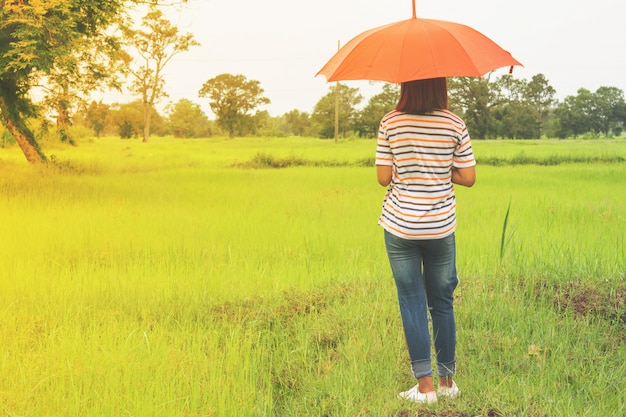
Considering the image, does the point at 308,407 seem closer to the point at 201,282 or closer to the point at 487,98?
the point at 201,282

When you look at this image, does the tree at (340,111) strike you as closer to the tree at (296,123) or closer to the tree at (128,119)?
the tree at (296,123)

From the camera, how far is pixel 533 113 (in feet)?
114

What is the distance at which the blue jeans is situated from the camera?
3098 millimetres

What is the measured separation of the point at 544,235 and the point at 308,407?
5227mm

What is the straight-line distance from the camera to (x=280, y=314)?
16.0 feet

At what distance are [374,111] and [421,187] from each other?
36.1 m

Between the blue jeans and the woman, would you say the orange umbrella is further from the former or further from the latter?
the blue jeans

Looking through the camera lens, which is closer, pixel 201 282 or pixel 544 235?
pixel 201 282

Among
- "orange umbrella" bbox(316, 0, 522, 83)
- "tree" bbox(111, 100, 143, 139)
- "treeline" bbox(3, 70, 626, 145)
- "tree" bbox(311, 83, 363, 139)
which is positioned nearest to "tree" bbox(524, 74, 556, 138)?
"treeline" bbox(3, 70, 626, 145)

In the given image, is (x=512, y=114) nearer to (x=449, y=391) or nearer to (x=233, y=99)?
(x=233, y=99)

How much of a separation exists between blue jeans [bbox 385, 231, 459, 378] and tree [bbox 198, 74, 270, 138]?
116 feet

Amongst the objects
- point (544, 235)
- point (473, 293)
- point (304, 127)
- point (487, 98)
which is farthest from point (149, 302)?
point (304, 127)

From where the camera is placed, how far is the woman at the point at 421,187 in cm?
298

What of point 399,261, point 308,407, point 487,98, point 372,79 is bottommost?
point 308,407
